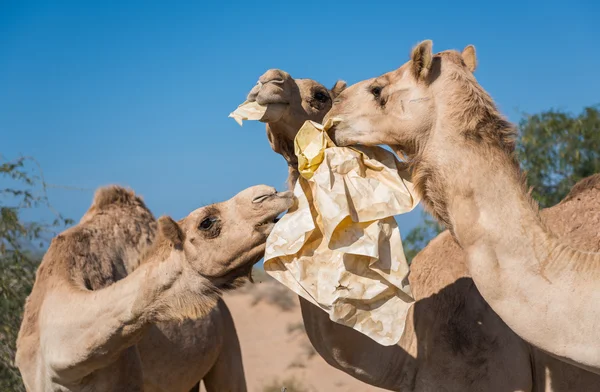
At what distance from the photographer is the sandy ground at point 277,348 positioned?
33.4 ft

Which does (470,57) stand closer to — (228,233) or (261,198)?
(261,198)

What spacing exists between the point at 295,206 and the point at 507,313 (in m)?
1.24

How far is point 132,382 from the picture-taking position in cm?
486

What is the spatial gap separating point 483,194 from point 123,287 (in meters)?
1.97

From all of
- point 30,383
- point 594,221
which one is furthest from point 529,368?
point 30,383

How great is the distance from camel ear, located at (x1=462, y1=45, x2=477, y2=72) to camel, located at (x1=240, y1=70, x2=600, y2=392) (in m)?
0.77

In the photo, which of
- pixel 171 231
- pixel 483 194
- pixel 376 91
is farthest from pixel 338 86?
pixel 483 194

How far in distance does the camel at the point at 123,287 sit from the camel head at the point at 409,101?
547mm

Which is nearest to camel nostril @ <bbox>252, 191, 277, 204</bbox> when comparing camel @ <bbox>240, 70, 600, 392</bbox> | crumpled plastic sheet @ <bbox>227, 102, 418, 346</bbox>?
crumpled plastic sheet @ <bbox>227, 102, 418, 346</bbox>

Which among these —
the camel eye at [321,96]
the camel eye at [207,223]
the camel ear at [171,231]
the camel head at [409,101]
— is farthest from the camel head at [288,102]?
the camel ear at [171,231]

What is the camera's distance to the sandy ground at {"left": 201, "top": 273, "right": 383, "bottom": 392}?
A: 33.4 ft

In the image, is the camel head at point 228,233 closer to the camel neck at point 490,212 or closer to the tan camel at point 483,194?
the tan camel at point 483,194

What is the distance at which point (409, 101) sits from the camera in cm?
387

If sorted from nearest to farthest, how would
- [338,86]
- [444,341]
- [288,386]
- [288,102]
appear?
1. [444,341]
2. [288,102]
3. [338,86]
4. [288,386]
